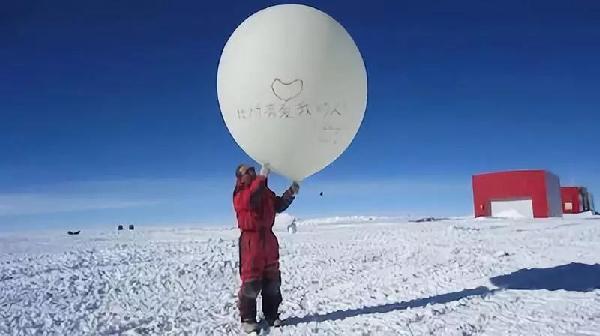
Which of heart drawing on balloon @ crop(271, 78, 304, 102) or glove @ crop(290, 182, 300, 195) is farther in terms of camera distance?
glove @ crop(290, 182, 300, 195)

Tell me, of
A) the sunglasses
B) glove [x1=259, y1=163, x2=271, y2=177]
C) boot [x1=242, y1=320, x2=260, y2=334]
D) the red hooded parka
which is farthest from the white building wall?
boot [x1=242, y1=320, x2=260, y2=334]

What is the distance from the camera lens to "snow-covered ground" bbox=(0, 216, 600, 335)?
5.46 metres

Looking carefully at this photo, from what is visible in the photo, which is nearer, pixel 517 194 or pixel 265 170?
pixel 265 170

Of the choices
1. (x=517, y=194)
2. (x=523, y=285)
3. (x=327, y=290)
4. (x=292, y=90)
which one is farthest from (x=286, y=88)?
(x=517, y=194)

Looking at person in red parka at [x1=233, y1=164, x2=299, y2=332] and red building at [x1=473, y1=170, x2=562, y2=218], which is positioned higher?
red building at [x1=473, y1=170, x2=562, y2=218]

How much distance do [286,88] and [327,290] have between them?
3.31 meters

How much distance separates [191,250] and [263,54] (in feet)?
22.4

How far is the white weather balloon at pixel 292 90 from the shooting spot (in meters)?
5.41

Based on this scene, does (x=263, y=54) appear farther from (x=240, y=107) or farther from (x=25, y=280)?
(x=25, y=280)

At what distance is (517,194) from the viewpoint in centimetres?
3334

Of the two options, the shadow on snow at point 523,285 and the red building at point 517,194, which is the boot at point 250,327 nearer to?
the shadow on snow at point 523,285

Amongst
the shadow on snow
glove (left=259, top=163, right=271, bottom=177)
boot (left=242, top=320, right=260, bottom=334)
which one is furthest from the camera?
the shadow on snow
